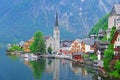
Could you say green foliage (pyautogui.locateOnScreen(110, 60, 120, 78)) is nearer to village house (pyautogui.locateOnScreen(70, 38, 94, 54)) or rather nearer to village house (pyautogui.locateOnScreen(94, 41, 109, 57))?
village house (pyautogui.locateOnScreen(94, 41, 109, 57))

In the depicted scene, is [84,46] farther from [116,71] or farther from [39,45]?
[116,71]

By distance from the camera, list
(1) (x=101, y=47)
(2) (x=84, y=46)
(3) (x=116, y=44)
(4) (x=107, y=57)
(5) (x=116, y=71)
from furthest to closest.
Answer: (2) (x=84, y=46)
(1) (x=101, y=47)
(3) (x=116, y=44)
(4) (x=107, y=57)
(5) (x=116, y=71)

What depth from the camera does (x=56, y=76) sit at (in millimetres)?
66312

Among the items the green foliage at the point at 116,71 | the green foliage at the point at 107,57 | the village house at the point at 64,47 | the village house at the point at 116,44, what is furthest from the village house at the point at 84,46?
the green foliage at the point at 116,71

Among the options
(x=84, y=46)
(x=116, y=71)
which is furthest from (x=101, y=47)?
(x=84, y=46)

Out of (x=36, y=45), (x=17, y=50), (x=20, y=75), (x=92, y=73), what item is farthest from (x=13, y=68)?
(x=17, y=50)

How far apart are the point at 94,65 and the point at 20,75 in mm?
17809

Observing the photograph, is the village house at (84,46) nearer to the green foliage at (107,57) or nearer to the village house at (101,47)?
the village house at (101,47)

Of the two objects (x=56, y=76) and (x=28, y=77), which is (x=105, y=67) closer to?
(x=56, y=76)

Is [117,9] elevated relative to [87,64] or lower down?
elevated

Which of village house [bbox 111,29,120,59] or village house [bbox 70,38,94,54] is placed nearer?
village house [bbox 111,29,120,59]

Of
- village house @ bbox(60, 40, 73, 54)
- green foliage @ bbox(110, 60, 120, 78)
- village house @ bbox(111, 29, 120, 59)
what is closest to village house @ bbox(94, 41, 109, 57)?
village house @ bbox(111, 29, 120, 59)

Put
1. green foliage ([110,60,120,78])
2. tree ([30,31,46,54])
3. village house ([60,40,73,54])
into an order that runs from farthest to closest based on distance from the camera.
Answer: village house ([60,40,73,54]) → tree ([30,31,46,54]) → green foliage ([110,60,120,78])

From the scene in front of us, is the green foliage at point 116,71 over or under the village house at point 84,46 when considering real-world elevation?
under
